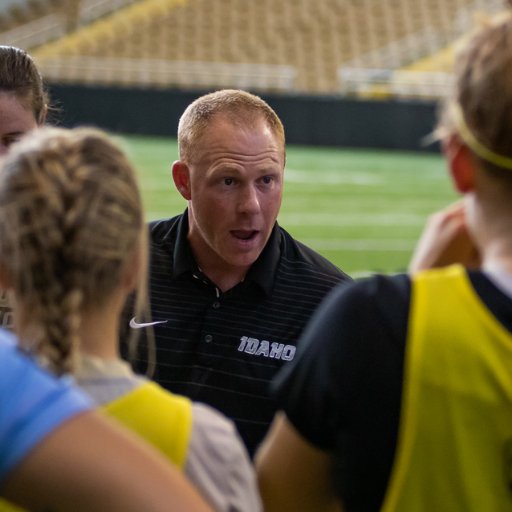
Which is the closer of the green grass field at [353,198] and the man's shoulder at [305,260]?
the man's shoulder at [305,260]

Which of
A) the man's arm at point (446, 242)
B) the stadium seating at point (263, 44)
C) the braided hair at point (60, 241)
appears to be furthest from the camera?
the stadium seating at point (263, 44)

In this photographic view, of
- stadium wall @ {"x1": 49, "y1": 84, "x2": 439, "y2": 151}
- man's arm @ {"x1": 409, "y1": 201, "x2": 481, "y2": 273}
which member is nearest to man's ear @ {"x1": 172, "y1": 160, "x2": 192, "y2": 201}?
man's arm @ {"x1": 409, "y1": 201, "x2": 481, "y2": 273}

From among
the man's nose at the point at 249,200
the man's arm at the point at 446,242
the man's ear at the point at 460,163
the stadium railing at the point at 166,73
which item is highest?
the man's ear at the point at 460,163

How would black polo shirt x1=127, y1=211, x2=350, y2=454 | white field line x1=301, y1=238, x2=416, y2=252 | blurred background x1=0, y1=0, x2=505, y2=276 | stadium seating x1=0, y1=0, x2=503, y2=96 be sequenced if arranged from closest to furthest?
black polo shirt x1=127, y1=211, x2=350, y2=454, white field line x1=301, y1=238, x2=416, y2=252, blurred background x1=0, y1=0, x2=505, y2=276, stadium seating x1=0, y1=0, x2=503, y2=96

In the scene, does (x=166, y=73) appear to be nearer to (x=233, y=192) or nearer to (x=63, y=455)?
(x=233, y=192)

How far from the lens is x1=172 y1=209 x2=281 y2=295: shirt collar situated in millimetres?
2857

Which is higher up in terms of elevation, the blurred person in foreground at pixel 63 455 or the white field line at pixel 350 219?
the blurred person in foreground at pixel 63 455

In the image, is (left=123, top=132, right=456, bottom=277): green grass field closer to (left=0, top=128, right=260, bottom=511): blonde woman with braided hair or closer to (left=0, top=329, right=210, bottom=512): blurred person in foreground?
(left=0, top=128, right=260, bottom=511): blonde woman with braided hair

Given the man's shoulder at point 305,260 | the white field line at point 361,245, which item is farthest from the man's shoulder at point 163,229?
the white field line at point 361,245

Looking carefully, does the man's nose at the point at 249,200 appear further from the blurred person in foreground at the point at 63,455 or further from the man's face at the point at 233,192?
the blurred person in foreground at the point at 63,455

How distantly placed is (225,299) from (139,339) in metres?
0.24

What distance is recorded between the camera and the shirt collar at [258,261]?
9.37 feet

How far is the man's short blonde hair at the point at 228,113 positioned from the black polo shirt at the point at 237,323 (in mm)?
287

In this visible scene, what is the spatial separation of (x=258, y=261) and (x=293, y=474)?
4.23 ft
